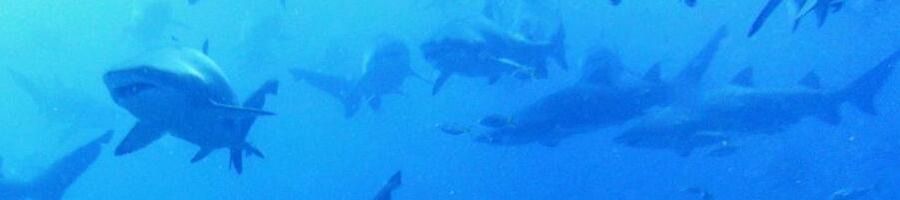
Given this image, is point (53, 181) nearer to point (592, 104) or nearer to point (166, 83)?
point (166, 83)

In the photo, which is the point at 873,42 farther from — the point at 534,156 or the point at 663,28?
the point at 534,156

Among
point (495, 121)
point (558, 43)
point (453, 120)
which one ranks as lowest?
point (453, 120)

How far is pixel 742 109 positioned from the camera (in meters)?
11.3

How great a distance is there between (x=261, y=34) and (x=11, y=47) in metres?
44.6

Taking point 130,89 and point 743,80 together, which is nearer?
point 130,89

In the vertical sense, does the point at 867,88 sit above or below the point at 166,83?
below

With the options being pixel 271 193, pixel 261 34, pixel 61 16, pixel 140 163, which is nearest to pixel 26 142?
pixel 61 16

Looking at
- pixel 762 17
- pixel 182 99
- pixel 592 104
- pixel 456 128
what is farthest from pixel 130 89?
pixel 592 104

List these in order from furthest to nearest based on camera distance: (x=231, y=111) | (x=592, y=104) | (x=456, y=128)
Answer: (x=456, y=128), (x=592, y=104), (x=231, y=111)

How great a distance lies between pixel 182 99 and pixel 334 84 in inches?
350

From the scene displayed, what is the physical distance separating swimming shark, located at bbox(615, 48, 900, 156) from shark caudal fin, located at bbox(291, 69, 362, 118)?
441 centimetres

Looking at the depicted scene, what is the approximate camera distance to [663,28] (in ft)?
113

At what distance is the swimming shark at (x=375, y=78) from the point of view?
12.0m

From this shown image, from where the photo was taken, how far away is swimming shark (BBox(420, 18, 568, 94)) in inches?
353
